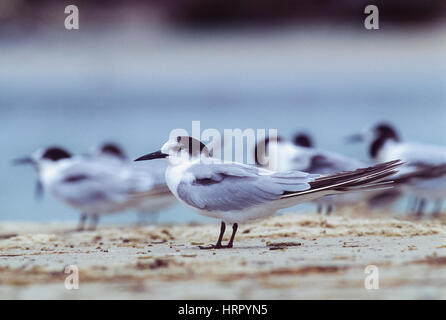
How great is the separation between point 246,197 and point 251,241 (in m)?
0.67

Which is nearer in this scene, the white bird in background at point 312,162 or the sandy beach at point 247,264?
the sandy beach at point 247,264

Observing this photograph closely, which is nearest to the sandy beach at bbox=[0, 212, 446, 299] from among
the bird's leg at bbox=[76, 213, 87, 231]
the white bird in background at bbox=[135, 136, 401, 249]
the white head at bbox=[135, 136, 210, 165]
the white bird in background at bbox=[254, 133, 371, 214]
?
the white bird in background at bbox=[135, 136, 401, 249]

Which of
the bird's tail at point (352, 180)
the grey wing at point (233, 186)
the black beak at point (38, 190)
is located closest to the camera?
the bird's tail at point (352, 180)

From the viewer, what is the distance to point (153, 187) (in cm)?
762

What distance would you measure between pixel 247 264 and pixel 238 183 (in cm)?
59

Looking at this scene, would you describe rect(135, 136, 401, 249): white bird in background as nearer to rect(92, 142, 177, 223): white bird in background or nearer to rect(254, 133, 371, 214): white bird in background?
rect(254, 133, 371, 214): white bird in background

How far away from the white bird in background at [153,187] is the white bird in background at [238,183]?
85.4 inches

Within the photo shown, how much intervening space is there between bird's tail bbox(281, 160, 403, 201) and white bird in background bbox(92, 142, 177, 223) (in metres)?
2.67

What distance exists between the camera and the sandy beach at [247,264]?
434 cm

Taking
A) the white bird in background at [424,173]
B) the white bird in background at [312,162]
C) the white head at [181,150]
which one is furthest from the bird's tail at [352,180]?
the white bird in background at [424,173]

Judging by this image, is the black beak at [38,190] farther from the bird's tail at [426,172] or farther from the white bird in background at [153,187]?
the bird's tail at [426,172]

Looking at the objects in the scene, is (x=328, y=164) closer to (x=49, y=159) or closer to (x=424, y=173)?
(x=424, y=173)
